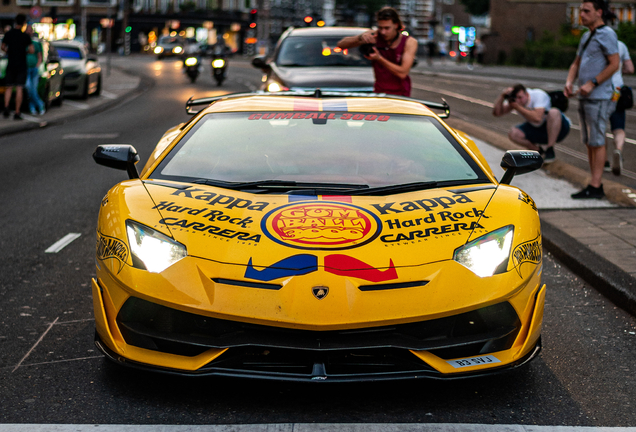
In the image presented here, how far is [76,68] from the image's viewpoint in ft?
65.8

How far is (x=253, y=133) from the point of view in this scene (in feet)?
14.5

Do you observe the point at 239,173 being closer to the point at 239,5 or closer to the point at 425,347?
the point at 425,347

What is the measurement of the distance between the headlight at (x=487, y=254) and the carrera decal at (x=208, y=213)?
2.97 feet

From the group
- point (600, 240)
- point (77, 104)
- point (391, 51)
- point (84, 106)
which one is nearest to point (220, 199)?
point (600, 240)

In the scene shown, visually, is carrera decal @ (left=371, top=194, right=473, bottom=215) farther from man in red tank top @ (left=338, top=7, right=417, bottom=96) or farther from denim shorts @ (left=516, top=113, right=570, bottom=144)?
denim shorts @ (left=516, top=113, right=570, bottom=144)

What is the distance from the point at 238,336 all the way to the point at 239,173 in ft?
3.97

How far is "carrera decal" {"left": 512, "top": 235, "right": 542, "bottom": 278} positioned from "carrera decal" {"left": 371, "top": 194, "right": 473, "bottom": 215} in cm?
36

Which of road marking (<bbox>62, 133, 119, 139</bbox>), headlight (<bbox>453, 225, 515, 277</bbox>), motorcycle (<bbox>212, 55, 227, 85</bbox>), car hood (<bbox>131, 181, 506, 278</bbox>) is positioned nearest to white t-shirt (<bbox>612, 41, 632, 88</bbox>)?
car hood (<bbox>131, 181, 506, 278</bbox>)

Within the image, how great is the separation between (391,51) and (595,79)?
1.96 metres

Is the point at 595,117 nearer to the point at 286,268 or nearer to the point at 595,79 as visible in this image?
the point at 595,79

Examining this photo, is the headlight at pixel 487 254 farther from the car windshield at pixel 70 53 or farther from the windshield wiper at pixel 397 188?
the car windshield at pixel 70 53

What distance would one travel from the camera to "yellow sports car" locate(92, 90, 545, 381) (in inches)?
120

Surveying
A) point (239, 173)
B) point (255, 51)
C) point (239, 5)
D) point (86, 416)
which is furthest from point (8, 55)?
point (239, 5)

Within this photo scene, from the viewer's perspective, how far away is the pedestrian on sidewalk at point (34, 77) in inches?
603
